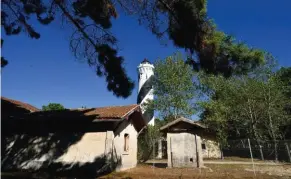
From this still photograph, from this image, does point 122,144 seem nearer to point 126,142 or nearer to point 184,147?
point 126,142

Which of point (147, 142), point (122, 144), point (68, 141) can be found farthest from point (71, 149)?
point (147, 142)

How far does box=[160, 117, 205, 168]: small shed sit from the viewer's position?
16609 mm

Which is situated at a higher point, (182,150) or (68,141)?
(68,141)

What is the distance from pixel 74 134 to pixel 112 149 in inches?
109

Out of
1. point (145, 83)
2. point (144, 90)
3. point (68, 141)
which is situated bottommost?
point (68, 141)

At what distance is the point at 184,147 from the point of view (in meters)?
16.9

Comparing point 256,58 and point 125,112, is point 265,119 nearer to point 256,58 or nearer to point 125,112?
point 125,112

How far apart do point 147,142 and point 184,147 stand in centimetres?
840

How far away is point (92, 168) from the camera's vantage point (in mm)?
14414

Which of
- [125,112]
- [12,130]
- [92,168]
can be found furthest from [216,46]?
[12,130]

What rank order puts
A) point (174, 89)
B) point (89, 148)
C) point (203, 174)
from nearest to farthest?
1. point (203, 174)
2. point (89, 148)
3. point (174, 89)

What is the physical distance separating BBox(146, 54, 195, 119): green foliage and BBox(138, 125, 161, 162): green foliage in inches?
177

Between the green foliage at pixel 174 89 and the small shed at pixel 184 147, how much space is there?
38.8 feet

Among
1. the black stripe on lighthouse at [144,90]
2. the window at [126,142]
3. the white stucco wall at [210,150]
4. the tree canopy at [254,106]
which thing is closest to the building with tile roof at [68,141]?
the window at [126,142]
